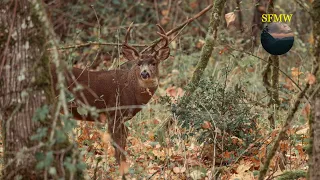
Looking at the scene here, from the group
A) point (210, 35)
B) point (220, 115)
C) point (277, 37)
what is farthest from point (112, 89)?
point (277, 37)

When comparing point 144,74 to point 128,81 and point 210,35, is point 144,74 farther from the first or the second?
point 210,35

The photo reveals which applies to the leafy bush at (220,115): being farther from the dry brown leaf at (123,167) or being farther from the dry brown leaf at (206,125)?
the dry brown leaf at (123,167)

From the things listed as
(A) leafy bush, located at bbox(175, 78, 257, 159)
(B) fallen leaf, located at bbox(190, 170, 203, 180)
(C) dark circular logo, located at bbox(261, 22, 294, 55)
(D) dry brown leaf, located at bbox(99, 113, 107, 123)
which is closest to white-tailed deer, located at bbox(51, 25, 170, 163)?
(D) dry brown leaf, located at bbox(99, 113, 107, 123)

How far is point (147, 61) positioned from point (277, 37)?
2.97m

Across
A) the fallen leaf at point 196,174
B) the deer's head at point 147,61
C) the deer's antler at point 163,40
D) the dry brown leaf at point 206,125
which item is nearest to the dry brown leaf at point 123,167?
the fallen leaf at point 196,174

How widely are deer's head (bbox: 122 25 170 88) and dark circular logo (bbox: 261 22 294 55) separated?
2.55 metres

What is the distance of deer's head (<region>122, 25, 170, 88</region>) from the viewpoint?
7332 millimetres

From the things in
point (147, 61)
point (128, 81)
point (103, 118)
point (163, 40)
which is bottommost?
point (103, 118)

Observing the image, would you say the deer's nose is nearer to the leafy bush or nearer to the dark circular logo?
the leafy bush

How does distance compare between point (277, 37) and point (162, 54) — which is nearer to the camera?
point (277, 37)

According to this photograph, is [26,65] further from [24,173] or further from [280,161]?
[280,161]

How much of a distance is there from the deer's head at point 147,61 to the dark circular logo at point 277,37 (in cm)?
255

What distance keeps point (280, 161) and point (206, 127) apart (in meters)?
0.68

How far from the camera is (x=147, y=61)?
7.47m
